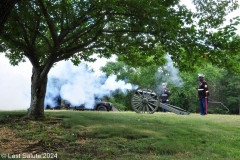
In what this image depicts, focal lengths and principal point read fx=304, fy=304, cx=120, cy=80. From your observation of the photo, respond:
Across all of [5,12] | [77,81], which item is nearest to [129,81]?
[77,81]

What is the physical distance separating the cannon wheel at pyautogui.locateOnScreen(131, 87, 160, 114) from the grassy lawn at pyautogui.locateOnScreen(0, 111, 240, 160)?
12.5 ft

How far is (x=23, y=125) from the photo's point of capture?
866 centimetres

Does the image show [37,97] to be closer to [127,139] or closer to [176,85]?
[127,139]

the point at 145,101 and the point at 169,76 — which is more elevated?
the point at 169,76

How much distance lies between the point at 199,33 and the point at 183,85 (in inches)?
1057

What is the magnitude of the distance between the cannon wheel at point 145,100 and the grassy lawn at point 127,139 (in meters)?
3.83

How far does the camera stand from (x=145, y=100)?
1330 centimetres

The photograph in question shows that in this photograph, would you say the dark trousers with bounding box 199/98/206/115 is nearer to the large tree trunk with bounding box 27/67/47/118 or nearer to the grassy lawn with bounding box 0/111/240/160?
the grassy lawn with bounding box 0/111/240/160

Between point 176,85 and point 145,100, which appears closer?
point 145,100

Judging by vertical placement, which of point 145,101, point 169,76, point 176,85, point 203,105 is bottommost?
point 203,105

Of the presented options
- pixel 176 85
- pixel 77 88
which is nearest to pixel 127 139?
pixel 77 88

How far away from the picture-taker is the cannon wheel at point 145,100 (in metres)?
13.3

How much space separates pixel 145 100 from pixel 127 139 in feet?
20.4

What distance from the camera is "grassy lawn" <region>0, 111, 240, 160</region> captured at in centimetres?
613
